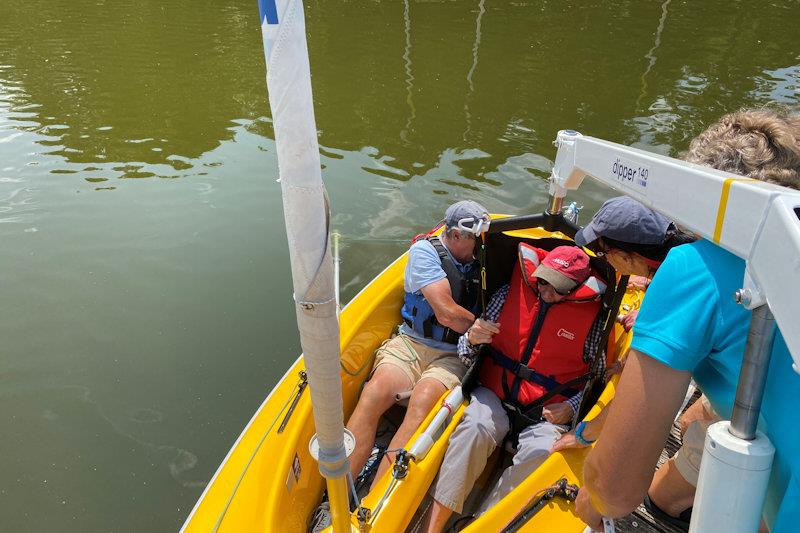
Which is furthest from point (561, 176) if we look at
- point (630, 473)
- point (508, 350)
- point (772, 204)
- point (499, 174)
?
point (499, 174)

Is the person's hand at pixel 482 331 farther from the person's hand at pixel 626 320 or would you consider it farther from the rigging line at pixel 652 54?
the rigging line at pixel 652 54

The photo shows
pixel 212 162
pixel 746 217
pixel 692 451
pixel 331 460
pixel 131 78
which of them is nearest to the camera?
pixel 746 217

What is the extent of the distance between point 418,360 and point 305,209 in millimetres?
2258

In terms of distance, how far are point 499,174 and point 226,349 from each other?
4864 mm

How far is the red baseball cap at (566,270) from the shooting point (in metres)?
2.83

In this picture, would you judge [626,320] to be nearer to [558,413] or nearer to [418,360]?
[558,413]

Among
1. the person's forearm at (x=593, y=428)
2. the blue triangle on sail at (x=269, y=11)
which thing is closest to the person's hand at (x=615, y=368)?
the person's forearm at (x=593, y=428)

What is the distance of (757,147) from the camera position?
1.19 metres

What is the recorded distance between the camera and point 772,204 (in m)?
0.77

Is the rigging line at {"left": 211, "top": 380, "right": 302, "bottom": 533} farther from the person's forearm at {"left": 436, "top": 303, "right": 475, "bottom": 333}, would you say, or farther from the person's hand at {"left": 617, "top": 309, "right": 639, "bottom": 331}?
the person's hand at {"left": 617, "top": 309, "right": 639, "bottom": 331}

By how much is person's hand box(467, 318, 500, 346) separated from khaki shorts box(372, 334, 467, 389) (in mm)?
267

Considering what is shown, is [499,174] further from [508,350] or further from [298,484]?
[298,484]

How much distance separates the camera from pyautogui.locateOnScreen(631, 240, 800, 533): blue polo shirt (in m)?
0.93

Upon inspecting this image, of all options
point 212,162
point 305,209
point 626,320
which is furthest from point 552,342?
point 212,162
